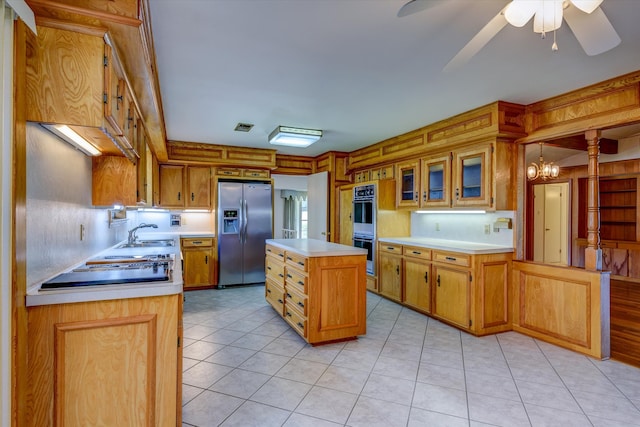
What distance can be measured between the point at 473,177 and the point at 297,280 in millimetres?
2218

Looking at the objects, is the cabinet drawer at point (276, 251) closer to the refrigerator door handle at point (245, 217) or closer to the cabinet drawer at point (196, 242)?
the refrigerator door handle at point (245, 217)

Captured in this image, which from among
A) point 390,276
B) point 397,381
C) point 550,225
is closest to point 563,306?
point 397,381

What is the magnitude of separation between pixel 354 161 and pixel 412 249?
2.23 metres

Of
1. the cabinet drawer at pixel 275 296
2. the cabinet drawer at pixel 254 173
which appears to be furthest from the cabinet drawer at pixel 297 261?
the cabinet drawer at pixel 254 173

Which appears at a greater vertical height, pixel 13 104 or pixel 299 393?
pixel 13 104

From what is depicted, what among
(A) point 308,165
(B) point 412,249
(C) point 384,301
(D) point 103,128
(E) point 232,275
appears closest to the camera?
(D) point 103,128

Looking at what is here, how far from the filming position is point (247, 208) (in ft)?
18.5

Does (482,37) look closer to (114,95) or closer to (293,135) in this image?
(114,95)

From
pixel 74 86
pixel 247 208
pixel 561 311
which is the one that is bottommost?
pixel 561 311

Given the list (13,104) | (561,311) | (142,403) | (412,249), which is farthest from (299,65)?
(561,311)

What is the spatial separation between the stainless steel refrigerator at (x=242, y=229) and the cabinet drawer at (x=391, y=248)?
78.7 inches

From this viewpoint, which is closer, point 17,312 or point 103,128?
point 17,312

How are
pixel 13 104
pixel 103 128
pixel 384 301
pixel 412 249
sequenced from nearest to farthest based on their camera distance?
1. pixel 13 104
2. pixel 103 128
3. pixel 412 249
4. pixel 384 301

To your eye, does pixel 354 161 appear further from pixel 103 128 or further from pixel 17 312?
pixel 17 312
